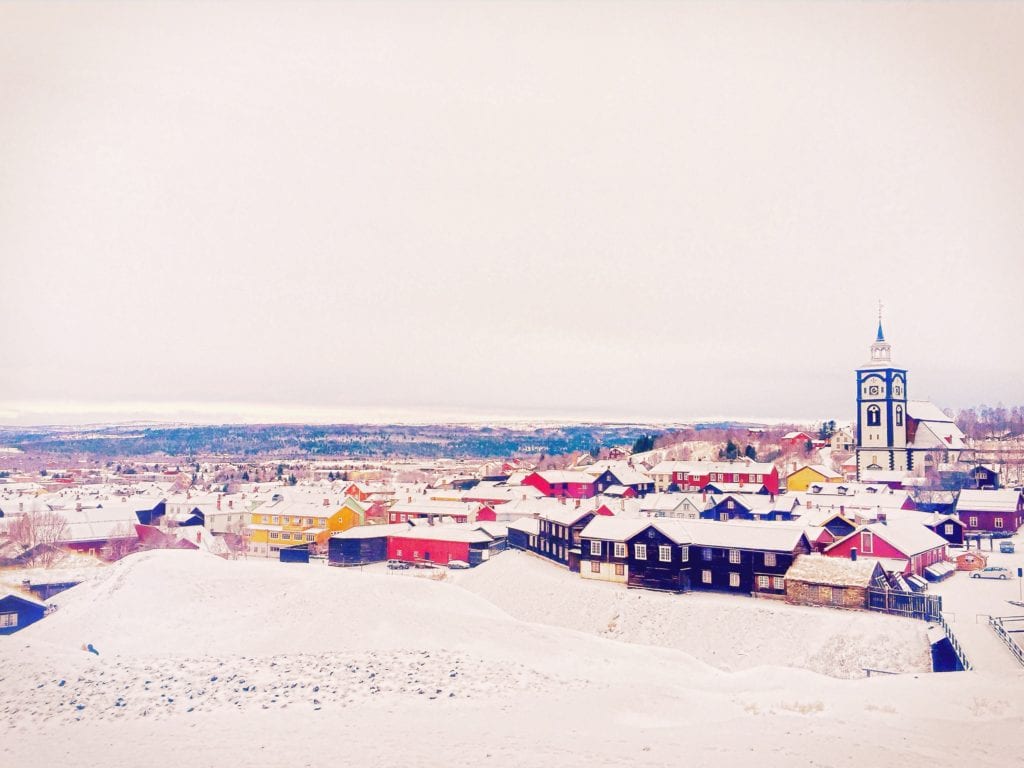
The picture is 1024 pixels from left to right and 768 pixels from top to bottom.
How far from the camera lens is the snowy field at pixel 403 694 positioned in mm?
10516

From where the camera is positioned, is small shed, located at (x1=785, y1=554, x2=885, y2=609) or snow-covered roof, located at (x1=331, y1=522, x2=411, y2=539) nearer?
small shed, located at (x1=785, y1=554, x2=885, y2=609)

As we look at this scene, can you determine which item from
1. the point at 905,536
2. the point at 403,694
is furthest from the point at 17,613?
the point at 905,536

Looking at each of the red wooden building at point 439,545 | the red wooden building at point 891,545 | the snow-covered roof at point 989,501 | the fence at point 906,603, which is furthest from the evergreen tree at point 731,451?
the fence at point 906,603

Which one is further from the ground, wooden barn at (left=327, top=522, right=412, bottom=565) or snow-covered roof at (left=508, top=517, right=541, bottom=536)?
snow-covered roof at (left=508, top=517, right=541, bottom=536)

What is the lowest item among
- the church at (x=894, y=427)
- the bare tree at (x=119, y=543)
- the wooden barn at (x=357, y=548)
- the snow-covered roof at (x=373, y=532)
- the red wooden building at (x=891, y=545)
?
the wooden barn at (x=357, y=548)

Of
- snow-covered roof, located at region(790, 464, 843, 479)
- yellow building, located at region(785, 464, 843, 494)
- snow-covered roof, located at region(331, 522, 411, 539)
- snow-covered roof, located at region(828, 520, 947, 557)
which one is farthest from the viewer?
snow-covered roof, located at region(790, 464, 843, 479)

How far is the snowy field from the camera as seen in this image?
34.5 ft

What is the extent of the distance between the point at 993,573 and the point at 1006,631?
11430mm

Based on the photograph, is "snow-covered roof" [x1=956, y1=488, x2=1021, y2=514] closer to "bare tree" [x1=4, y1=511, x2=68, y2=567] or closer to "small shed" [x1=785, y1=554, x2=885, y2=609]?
"small shed" [x1=785, y1=554, x2=885, y2=609]

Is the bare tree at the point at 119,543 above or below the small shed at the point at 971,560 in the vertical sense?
below

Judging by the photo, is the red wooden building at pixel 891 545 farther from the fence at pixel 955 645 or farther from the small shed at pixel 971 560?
the fence at pixel 955 645

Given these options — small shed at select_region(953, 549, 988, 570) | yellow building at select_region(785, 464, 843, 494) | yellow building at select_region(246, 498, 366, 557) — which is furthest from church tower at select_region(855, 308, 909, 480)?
yellow building at select_region(246, 498, 366, 557)

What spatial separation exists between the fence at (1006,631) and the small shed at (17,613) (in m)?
27.8

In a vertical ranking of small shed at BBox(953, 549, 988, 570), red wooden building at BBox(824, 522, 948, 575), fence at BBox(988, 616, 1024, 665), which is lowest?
small shed at BBox(953, 549, 988, 570)
